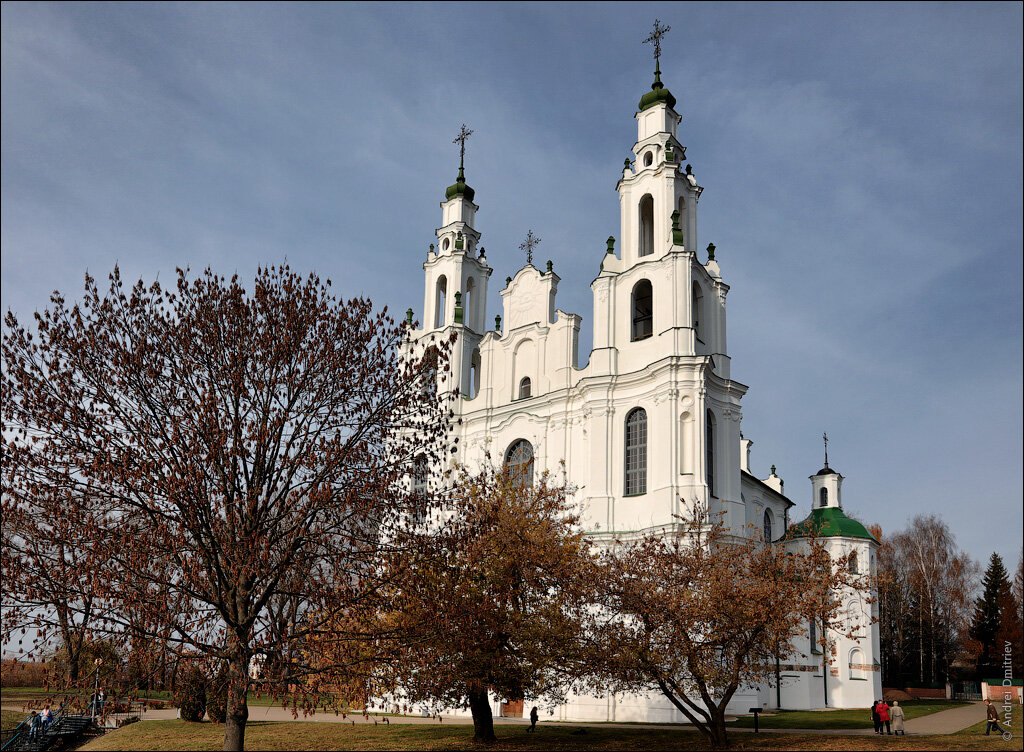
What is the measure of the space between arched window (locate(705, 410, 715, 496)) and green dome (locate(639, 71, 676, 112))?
16106 mm

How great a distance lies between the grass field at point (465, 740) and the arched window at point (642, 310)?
17.5m

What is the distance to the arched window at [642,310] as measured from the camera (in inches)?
1517

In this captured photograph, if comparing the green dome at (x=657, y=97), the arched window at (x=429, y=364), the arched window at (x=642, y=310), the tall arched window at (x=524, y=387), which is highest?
the green dome at (x=657, y=97)

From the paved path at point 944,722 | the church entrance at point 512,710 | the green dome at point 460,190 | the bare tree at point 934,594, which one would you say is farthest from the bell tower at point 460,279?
the bare tree at point 934,594

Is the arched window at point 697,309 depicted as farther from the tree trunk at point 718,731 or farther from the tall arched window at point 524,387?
the tree trunk at point 718,731

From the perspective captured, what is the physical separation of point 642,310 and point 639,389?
4496mm

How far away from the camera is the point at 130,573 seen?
45.7 ft

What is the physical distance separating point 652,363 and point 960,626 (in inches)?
1791

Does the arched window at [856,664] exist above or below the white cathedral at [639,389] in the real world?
below

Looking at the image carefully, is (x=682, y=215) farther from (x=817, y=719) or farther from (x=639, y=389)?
(x=817, y=719)

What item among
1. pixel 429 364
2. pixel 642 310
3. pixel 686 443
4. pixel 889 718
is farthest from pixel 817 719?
pixel 429 364

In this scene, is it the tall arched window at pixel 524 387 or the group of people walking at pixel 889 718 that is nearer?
the group of people walking at pixel 889 718

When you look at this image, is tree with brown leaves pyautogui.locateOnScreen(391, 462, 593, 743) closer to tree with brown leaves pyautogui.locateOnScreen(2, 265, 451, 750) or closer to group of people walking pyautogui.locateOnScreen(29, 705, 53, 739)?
tree with brown leaves pyautogui.locateOnScreen(2, 265, 451, 750)

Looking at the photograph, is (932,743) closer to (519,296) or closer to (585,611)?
(585,611)
